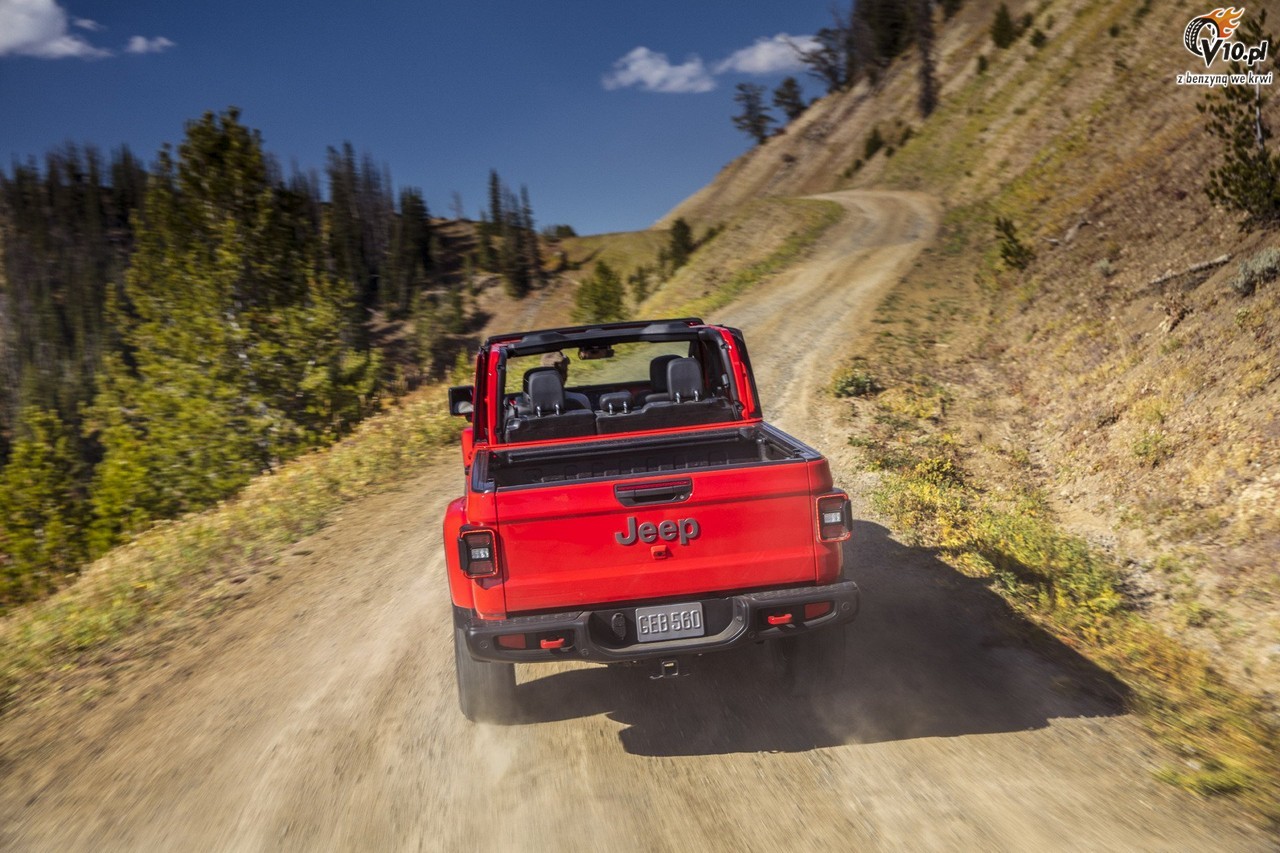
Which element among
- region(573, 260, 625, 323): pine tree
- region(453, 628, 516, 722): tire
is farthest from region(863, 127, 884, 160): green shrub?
region(453, 628, 516, 722): tire

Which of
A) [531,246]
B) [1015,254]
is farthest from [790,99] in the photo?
[1015,254]

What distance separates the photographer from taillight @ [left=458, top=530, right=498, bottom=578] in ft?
12.0

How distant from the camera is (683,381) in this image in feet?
18.0

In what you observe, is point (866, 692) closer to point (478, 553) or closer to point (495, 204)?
point (478, 553)

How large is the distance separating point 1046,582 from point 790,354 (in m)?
10.5

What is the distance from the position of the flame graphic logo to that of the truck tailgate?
23.3 m

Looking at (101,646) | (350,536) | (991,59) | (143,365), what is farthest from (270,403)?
(991,59)

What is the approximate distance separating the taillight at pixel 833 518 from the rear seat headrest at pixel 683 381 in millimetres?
1793

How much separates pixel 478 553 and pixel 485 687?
99 cm

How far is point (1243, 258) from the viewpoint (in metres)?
9.72

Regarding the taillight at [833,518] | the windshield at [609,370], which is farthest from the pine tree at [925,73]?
the taillight at [833,518]

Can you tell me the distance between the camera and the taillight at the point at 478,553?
3.64 m

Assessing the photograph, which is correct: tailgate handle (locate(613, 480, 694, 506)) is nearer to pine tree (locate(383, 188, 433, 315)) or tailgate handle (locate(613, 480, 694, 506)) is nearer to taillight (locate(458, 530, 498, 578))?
taillight (locate(458, 530, 498, 578))

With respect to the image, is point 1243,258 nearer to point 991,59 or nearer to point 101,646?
point 101,646
